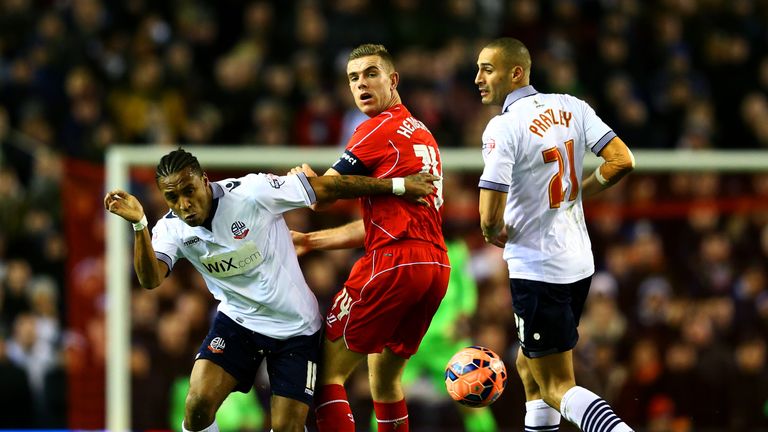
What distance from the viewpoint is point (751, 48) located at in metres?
16.2

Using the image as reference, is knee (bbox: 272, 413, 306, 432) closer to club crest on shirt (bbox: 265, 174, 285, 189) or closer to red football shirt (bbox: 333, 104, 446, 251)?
red football shirt (bbox: 333, 104, 446, 251)

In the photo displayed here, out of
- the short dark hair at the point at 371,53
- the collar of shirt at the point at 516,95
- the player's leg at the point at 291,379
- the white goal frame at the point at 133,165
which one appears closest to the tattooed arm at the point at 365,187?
the collar of shirt at the point at 516,95

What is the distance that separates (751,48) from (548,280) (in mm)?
10428

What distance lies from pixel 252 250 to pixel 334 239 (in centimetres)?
61

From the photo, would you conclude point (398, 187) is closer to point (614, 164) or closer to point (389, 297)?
point (389, 297)

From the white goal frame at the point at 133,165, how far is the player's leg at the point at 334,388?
381 cm

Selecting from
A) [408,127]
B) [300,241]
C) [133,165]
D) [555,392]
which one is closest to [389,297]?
[300,241]

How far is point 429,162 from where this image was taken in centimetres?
690

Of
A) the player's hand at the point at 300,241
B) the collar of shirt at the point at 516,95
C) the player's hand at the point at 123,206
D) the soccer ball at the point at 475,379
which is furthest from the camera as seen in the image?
the player's hand at the point at 300,241

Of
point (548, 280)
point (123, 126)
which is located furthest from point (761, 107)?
point (548, 280)

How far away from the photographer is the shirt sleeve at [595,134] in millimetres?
6840

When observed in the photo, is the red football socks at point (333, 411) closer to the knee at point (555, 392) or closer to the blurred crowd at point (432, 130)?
the knee at point (555, 392)

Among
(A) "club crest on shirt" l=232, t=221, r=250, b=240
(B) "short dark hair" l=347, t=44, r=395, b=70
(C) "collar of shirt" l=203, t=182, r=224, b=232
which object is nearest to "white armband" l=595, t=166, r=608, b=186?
(B) "short dark hair" l=347, t=44, r=395, b=70

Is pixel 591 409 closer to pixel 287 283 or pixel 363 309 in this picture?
pixel 363 309
